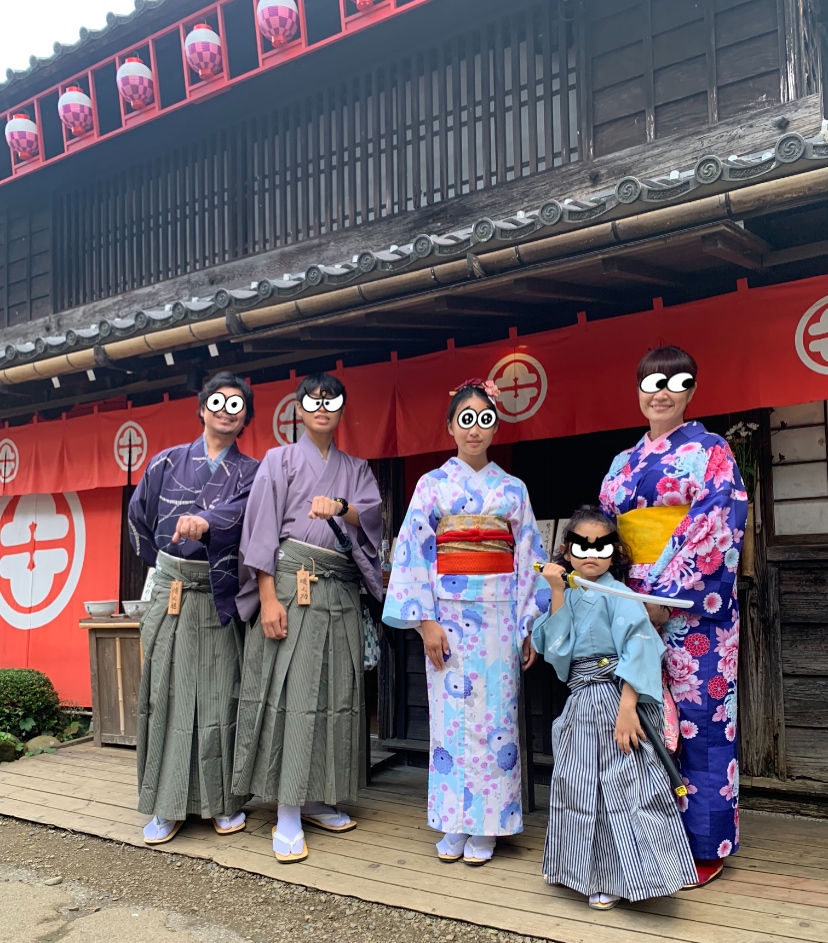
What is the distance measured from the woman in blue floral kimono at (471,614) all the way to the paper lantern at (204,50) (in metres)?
5.30

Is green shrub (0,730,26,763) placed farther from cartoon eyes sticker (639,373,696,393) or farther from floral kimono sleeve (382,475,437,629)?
cartoon eyes sticker (639,373,696,393)

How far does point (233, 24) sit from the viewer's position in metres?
7.71

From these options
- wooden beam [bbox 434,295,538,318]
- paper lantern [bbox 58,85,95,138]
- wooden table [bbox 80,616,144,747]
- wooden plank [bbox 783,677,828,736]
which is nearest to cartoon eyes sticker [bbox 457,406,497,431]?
wooden beam [bbox 434,295,538,318]

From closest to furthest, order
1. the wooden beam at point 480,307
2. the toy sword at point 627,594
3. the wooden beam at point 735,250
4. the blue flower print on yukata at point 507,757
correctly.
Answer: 1. the toy sword at point 627,594
2. the wooden beam at point 735,250
3. the blue flower print on yukata at point 507,757
4. the wooden beam at point 480,307

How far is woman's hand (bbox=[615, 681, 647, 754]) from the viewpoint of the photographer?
347 centimetres

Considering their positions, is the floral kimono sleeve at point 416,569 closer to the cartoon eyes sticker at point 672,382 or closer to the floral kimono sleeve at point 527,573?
the floral kimono sleeve at point 527,573

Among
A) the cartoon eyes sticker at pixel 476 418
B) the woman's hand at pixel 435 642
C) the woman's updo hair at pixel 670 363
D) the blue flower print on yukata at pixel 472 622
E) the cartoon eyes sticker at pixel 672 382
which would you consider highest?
the woman's updo hair at pixel 670 363

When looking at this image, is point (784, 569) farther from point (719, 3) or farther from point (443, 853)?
point (719, 3)

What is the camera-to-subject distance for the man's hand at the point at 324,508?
13.7 feet

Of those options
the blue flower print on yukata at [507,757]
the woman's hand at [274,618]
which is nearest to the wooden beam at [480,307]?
the woman's hand at [274,618]

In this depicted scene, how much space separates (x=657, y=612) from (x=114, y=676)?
5091 millimetres

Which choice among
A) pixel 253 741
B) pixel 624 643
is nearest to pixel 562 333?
pixel 624 643

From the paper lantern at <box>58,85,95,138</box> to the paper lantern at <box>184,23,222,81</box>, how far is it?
5.28ft

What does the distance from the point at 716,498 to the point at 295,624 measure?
2.28 m
